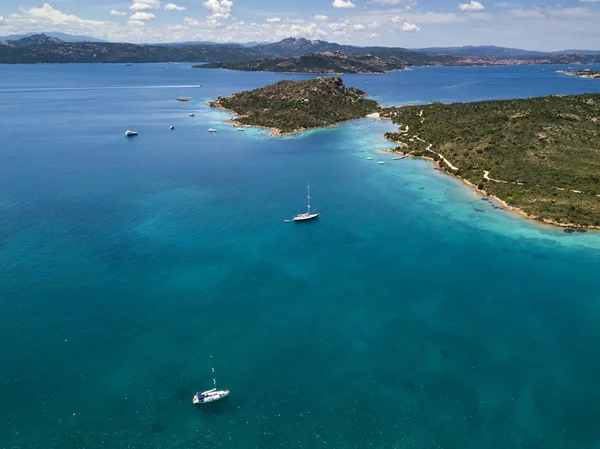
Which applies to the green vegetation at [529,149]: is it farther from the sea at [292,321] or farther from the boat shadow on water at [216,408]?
the boat shadow on water at [216,408]

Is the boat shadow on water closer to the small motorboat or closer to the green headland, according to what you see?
the small motorboat

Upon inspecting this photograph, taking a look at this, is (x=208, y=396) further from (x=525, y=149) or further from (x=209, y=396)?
(x=525, y=149)

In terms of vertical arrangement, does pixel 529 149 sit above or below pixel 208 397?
above

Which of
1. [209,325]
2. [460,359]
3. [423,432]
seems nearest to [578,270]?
[460,359]

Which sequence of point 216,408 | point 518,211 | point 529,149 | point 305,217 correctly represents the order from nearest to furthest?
point 216,408 < point 305,217 < point 518,211 < point 529,149

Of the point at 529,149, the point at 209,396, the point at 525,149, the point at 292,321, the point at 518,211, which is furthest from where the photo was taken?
the point at 525,149

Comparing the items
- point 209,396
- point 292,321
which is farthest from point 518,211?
point 209,396

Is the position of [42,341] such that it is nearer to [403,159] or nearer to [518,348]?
[518,348]

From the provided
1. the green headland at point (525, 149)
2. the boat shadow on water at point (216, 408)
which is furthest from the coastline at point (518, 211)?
the boat shadow on water at point (216, 408)
